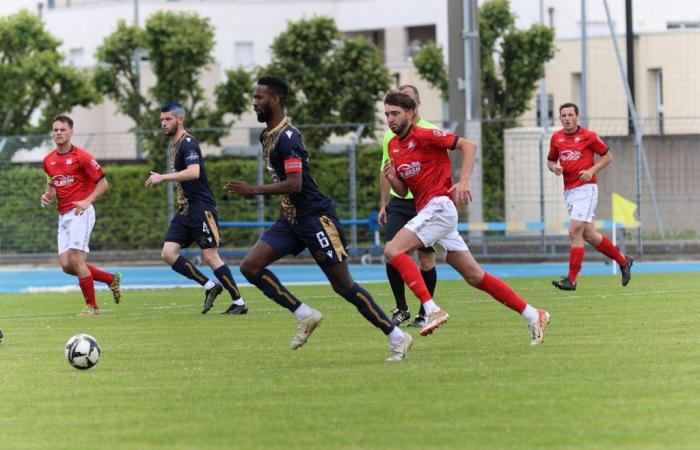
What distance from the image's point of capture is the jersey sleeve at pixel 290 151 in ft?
36.0

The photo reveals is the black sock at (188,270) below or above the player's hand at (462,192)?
below

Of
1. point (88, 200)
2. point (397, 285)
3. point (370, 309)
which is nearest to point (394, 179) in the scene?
point (370, 309)

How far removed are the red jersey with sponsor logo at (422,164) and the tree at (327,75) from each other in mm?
25354

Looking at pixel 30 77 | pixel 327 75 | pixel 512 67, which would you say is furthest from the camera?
pixel 30 77

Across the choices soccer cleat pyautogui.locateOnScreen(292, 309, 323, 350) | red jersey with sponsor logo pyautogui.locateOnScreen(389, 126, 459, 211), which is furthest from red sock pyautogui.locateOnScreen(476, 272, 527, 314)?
soccer cleat pyautogui.locateOnScreen(292, 309, 323, 350)

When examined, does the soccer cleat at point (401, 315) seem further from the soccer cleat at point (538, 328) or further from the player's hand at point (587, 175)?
the player's hand at point (587, 175)

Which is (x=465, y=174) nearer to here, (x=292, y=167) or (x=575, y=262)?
(x=292, y=167)

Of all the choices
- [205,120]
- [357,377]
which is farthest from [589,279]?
[205,120]

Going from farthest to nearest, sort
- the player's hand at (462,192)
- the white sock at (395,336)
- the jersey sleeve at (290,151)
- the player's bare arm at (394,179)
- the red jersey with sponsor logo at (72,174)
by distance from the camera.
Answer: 1. the red jersey with sponsor logo at (72,174)
2. the player's bare arm at (394,179)
3. the player's hand at (462,192)
4. the jersey sleeve at (290,151)
5. the white sock at (395,336)

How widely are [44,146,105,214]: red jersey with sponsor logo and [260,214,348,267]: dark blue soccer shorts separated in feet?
18.7

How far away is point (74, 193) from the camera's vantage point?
Result: 54.9ft

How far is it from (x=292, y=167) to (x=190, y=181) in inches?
225

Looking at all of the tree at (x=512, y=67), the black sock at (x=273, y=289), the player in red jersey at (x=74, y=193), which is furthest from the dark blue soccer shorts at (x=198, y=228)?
the tree at (x=512, y=67)

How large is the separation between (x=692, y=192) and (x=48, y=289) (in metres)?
14.1
